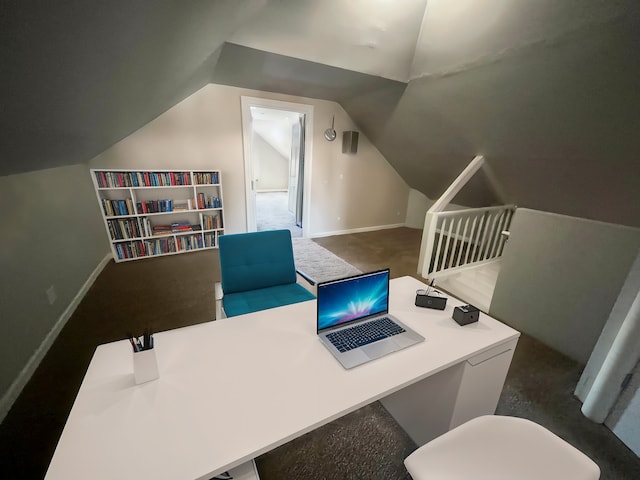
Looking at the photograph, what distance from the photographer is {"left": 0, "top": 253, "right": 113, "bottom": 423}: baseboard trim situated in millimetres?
1420

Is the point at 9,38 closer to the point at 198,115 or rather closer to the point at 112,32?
the point at 112,32

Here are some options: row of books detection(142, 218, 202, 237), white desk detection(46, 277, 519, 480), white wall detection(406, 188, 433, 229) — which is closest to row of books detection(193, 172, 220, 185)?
row of books detection(142, 218, 202, 237)

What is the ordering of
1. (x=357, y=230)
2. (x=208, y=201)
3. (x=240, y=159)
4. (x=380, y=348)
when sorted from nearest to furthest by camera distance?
1. (x=380, y=348)
2. (x=208, y=201)
3. (x=240, y=159)
4. (x=357, y=230)

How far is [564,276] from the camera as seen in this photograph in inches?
76.5

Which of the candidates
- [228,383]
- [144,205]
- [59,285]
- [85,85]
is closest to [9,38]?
[85,85]

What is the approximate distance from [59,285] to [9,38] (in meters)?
2.20

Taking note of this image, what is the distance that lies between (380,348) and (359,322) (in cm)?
17

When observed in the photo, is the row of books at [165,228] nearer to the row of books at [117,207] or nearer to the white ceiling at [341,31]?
the row of books at [117,207]

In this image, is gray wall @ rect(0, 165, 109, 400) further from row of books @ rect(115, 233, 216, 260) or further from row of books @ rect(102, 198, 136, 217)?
row of books @ rect(115, 233, 216, 260)

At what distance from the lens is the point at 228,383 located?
84 cm

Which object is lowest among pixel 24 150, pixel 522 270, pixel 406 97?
pixel 522 270

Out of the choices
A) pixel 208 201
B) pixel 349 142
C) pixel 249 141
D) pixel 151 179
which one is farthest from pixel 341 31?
pixel 151 179

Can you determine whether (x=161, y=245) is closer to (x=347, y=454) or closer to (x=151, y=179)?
(x=151, y=179)

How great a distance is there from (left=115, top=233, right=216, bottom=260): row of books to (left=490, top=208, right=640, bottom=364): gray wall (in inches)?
146
